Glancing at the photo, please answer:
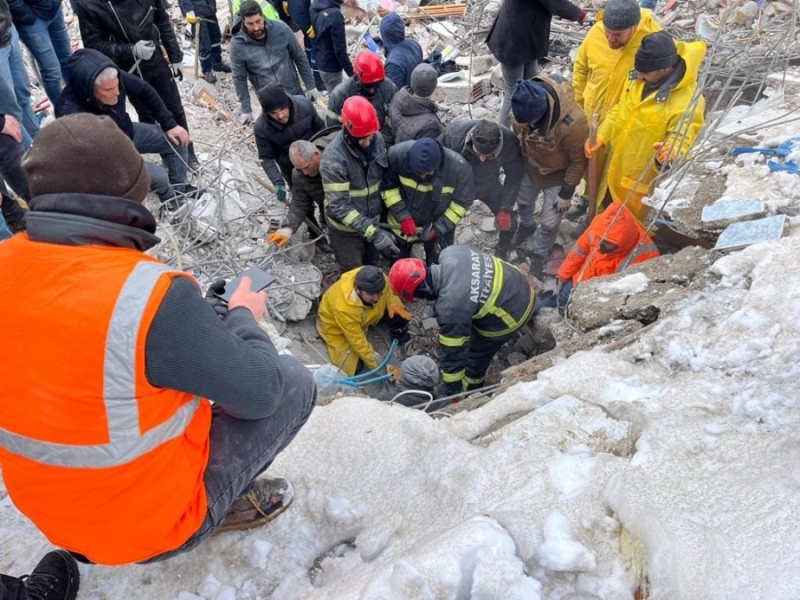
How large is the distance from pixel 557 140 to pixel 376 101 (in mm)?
1833

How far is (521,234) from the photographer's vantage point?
6.34 m

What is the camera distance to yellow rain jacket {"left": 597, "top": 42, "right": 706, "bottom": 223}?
4.56 meters

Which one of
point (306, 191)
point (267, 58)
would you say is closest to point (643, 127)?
point (306, 191)

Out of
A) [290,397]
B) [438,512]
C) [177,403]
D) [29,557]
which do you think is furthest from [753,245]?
[29,557]

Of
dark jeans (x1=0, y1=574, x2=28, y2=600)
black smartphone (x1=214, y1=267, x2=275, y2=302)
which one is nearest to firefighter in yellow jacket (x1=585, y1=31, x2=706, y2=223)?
black smartphone (x1=214, y1=267, x2=275, y2=302)

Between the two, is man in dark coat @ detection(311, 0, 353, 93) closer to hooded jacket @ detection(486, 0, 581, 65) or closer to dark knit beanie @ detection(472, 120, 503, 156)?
hooded jacket @ detection(486, 0, 581, 65)

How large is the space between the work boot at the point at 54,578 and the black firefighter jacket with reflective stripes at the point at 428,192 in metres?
3.88

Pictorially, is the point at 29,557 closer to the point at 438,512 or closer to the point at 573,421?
the point at 438,512

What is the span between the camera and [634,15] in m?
4.96

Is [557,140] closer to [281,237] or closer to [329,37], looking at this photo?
[281,237]

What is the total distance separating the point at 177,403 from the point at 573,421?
1.54 m

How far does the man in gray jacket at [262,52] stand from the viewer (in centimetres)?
628

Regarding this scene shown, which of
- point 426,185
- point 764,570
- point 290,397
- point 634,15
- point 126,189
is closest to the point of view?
point 126,189

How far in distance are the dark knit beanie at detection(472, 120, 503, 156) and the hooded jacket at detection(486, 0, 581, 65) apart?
1414mm
